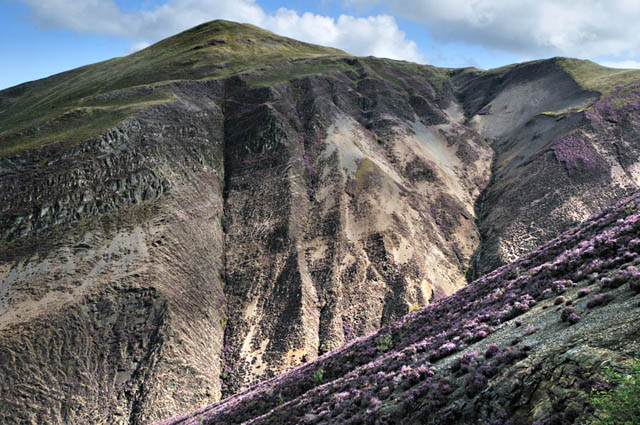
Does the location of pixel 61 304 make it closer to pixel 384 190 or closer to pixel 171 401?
pixel 171 401

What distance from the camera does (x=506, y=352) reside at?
11523 mm

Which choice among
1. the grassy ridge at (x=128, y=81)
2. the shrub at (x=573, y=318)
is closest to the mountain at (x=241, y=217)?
the grassy ridge at (x=128, y=81)

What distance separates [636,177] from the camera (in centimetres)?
6200

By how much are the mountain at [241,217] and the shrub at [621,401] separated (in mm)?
36404

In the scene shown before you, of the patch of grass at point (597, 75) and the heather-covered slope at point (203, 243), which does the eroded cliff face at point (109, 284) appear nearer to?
the heather-covered slope at point (203, 243)

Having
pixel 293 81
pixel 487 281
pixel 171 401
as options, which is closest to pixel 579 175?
pixel 487 281

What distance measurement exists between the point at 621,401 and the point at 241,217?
2143 inches

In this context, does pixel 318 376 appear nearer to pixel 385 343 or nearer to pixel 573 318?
pixel 385 343

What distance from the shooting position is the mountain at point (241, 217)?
35906 mm

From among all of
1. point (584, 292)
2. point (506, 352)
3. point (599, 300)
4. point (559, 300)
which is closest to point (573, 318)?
point (599, 300)

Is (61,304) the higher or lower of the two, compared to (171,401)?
higher

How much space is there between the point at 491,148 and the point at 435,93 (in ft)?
131

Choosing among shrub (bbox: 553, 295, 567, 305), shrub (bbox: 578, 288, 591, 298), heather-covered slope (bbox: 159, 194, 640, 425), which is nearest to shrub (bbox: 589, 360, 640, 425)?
heather-covered slope (bbox: 159, 194, 640, 425)

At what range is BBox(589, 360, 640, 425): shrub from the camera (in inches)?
238
